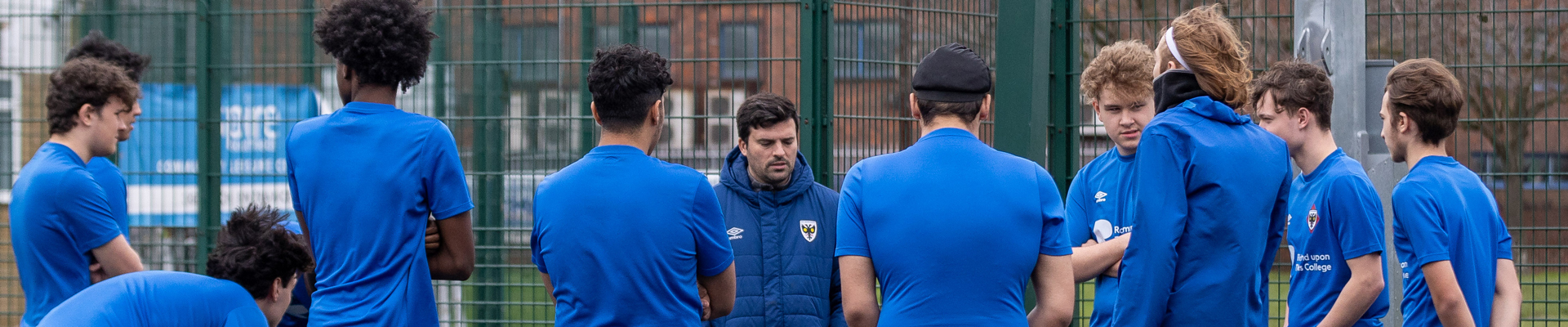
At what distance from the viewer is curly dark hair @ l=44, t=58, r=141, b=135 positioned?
4465mm

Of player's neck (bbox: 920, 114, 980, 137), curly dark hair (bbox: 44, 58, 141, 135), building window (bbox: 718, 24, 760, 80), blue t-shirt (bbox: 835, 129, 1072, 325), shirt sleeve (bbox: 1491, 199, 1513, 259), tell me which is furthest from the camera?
building window (bbox: 718, 24, 760, 80)

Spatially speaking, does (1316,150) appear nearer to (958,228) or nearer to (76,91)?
(958,228)

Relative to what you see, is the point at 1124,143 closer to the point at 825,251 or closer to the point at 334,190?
the point at 825,251

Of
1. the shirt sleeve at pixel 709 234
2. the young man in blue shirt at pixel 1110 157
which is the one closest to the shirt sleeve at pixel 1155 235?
the young man in blue shirt at pixel 1110 157

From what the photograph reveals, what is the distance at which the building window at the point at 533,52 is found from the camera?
6.23m

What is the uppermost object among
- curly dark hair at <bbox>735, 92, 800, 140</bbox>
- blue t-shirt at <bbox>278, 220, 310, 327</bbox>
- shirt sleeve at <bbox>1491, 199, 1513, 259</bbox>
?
curly dark hair at <bbox>735, 92, 800, 140</bbox>

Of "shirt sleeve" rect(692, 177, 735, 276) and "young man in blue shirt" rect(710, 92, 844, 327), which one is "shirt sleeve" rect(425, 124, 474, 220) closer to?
"shirt sleeve" rect(692, 177, 735, 276)

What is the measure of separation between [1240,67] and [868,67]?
8.62 feet

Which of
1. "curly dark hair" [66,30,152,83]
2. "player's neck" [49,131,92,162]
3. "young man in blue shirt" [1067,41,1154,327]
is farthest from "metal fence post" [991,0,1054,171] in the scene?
"curly dark hair" [66,30,152,83]

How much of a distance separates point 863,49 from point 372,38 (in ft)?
10.0

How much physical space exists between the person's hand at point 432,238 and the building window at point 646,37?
2875mm

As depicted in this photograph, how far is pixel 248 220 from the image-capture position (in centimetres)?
336

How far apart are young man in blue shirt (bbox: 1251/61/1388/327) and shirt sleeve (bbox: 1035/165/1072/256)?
118cm

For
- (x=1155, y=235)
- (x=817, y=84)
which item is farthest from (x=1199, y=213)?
(x=817, y=84)
